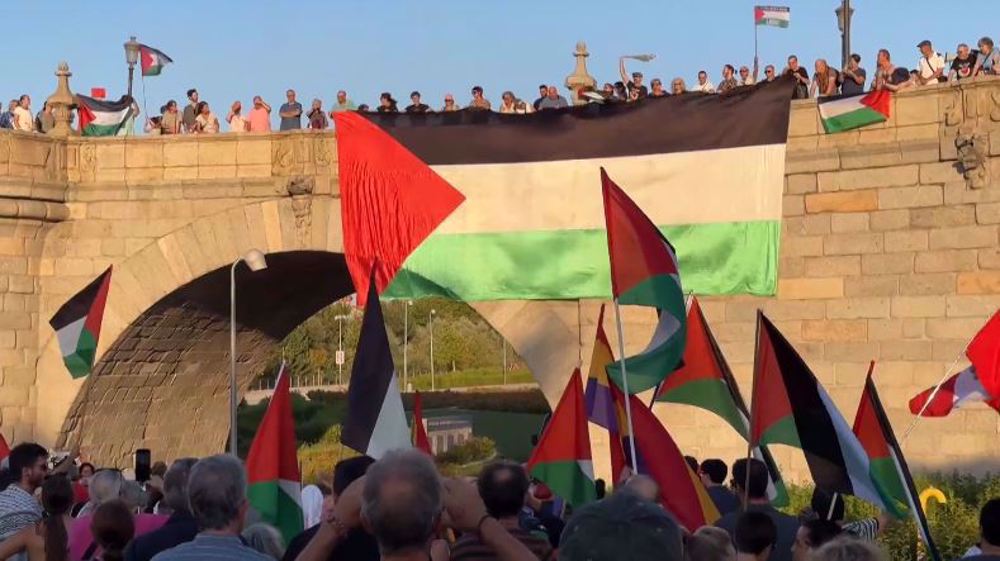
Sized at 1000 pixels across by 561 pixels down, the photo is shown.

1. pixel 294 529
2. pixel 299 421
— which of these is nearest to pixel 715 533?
pixel 294 529

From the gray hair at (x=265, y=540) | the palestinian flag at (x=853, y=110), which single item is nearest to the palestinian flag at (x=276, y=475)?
the gray hair at (x=265, y=540)

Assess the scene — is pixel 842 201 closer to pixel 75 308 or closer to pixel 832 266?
pixel 832 266

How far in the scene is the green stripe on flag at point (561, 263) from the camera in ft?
51.2

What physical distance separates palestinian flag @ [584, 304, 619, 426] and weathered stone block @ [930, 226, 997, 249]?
269 inches

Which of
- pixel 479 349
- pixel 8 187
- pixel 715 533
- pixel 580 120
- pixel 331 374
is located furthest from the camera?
pixel 479 349

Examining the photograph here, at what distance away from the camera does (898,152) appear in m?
15.4

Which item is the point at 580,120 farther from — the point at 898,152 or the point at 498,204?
the point at 898,152

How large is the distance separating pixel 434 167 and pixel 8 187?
5.25 m

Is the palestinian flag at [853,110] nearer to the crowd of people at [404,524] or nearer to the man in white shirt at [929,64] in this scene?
the man in white shirt at [929,64]

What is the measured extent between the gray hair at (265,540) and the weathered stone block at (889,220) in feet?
35.5

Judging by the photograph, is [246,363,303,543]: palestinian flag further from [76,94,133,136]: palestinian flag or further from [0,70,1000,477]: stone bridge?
[76,94,133,136]: palestinian flag

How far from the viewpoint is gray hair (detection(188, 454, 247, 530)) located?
4727 millimetres

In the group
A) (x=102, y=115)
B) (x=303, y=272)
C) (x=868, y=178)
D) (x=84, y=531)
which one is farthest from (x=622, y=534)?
(x=102, y=115)

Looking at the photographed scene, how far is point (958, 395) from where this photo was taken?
10.8 meters
